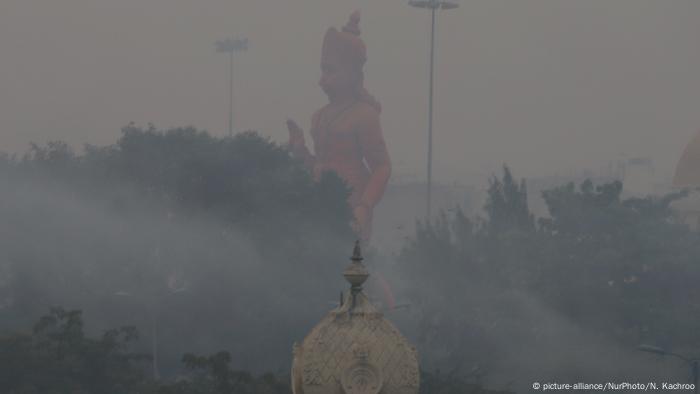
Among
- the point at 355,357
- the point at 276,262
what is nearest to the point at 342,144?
the point at 276,262

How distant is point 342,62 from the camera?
87312 mm

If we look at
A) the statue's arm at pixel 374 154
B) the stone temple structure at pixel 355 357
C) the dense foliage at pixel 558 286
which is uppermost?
the stone temple structure at pixel 355 357

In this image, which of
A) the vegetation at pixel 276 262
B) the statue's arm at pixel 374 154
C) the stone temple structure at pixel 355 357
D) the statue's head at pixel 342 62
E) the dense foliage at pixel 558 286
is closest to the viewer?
the stone temple structure at pixel 355 357

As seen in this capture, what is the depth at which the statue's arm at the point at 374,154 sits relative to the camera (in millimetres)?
87750

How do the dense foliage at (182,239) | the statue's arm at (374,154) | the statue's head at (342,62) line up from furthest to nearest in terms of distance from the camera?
the statue's arm at (374,154)
the statue's head at (342,62)
the dense foliage at (182,239)

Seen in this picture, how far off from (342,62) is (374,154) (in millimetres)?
4772

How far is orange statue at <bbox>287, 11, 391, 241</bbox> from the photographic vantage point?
286ft

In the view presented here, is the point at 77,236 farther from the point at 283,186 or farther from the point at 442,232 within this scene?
the point at 442,232

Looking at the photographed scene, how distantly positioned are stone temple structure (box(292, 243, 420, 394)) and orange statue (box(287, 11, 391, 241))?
73883mm

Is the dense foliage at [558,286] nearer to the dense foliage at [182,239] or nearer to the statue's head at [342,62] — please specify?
the dense foliage at [182,239]

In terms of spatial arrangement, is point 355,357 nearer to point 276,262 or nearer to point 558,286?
point 558,286

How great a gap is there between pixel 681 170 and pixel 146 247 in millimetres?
32944

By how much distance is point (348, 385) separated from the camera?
40.4 ft

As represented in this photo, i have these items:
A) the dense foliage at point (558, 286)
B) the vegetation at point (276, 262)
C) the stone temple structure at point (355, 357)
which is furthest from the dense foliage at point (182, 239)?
the stone temple structure at point (355, 357)
